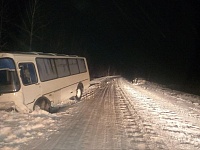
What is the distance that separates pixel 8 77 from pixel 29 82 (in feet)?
3.34

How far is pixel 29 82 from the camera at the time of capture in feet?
40.1

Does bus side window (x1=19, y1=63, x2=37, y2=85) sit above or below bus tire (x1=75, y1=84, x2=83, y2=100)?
above

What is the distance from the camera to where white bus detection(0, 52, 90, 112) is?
37.4 feet

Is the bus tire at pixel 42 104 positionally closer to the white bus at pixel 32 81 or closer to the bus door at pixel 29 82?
the white bus at pixel 32 81

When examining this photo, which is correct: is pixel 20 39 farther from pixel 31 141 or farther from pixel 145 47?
pixel 145 47

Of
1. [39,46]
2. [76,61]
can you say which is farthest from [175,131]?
[39,46]

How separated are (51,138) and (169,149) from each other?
3326 mm

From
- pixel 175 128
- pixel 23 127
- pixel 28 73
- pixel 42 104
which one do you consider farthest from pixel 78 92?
pixel 23 127

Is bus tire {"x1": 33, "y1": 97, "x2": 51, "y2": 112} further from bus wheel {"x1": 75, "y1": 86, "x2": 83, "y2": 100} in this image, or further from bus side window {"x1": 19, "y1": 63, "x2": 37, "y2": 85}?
bus wheel {"x1": 75, "y1": 86, "x2": 83, "y2": 100}

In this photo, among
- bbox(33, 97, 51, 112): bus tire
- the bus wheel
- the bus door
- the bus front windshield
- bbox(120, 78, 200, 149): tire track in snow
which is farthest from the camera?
the bus wheel

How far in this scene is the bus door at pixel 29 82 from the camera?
11789 mm

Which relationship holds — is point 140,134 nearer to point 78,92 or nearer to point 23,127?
point 23,127

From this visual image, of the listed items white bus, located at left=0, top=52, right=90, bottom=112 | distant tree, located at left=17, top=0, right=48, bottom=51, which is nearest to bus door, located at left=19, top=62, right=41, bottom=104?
white bus, located at left=0, top=52, right=90, bottom=112

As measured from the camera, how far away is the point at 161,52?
104125mm
